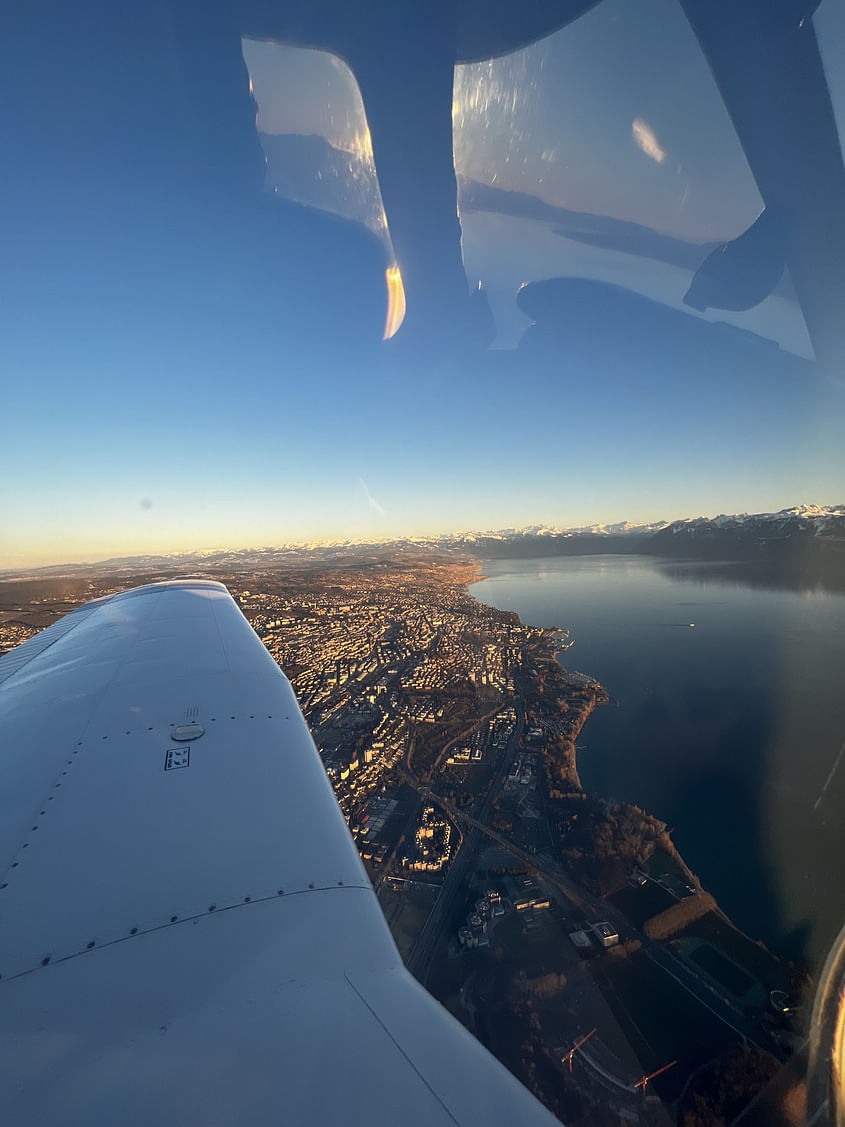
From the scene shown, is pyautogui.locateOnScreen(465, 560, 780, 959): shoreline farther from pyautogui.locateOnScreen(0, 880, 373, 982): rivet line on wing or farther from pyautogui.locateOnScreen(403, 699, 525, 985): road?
pyautogui.locateOnScreen(0, 880, 373, 982): rivet line on wing

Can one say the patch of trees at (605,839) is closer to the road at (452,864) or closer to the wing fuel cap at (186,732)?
the road at (452,864)

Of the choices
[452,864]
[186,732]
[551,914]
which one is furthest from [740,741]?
[186,732]

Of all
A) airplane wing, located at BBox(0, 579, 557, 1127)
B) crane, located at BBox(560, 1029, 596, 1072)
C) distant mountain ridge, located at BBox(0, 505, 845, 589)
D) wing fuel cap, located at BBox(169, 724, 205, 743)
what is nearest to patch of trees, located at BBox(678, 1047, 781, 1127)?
crane, located at BBox(560, 1029, 596, 1072)

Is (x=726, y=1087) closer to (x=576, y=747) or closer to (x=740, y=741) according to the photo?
(x=576, y=747)

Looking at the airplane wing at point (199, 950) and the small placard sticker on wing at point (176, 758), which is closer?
the airplane wing at point (199, 950)

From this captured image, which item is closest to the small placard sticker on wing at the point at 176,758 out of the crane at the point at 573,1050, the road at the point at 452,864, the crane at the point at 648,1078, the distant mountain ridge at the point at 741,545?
the road at the point at 452,864
